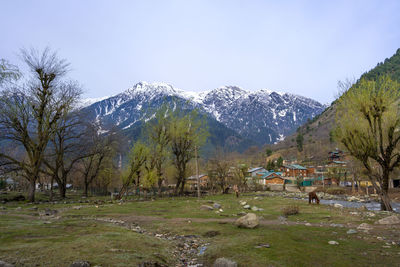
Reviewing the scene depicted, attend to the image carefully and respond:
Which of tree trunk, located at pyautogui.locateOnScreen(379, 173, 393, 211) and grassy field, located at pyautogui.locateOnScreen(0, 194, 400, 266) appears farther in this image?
tree trunk, located at pyautogui.locateOnScreen(379, 173, 393, 211)

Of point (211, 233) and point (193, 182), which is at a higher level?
point (211, 233)

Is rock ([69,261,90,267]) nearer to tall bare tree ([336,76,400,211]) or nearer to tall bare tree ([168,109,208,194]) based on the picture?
tall bare tree ([336,76,400,211])

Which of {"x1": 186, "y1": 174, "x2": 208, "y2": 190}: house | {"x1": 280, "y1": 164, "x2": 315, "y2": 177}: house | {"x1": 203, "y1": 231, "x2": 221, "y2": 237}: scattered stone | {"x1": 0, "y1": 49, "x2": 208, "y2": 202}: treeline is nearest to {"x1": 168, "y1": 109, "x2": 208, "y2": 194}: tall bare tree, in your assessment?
{"x1": 0, "y1": 49, "x2": 208, "y2": 202}: treeline

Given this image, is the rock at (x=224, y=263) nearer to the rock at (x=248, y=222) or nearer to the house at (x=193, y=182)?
the rock at (x=248, y=222)

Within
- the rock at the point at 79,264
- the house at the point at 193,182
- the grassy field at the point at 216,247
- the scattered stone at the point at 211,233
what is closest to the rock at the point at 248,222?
the grassy field at the point at 216,247

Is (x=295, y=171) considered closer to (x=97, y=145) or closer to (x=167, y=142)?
(x=167, y=142)

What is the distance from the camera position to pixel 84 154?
45906 mm

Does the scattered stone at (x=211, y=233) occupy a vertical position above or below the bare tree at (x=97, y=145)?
below

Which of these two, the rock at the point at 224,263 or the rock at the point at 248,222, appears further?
the rock at the point at 248,222

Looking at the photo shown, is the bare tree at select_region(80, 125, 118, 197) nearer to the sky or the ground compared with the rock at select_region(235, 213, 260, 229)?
nearer to the sky

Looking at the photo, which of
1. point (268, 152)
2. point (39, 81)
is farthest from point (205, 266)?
point (268, 152)

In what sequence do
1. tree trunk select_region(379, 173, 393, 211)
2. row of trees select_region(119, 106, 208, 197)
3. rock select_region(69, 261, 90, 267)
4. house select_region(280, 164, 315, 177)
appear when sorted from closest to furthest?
1. rock select_region(69, 261, 90, 267)
2. tree trunk select_region(379, 173, 393, 211)
3. row of trees select_region(119, 106, 208, 197)
4. house select_region(280, 164, 315, 177)

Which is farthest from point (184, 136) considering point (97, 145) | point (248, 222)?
point (248, 222)

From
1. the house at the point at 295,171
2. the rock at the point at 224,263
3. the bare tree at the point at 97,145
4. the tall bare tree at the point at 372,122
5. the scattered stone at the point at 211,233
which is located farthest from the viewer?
the house at the point at 295,171
